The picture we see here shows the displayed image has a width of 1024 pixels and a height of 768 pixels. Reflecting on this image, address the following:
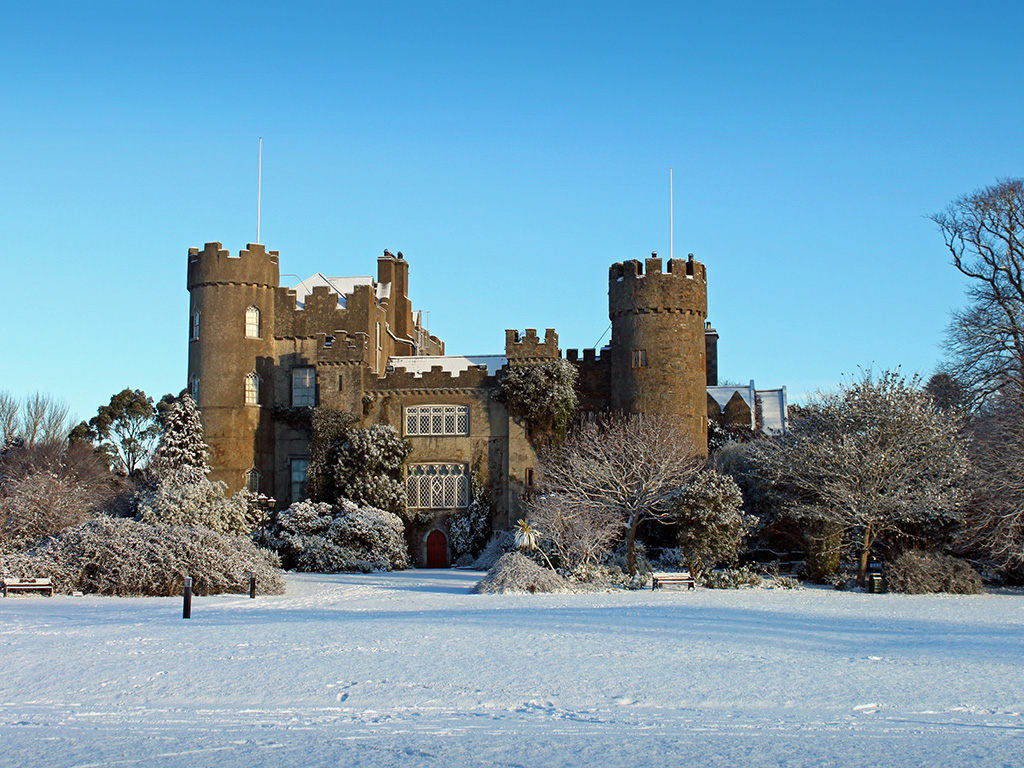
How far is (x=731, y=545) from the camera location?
26.3 meters

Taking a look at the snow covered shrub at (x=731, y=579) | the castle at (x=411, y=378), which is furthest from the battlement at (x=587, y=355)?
the snow covered shrub at (x=731, y=579)

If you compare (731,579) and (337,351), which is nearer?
(731,579)

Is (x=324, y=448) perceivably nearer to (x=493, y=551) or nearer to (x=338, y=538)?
(x=338, y=538)

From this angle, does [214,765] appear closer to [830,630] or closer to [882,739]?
[882,739]

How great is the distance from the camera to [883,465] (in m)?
26.3

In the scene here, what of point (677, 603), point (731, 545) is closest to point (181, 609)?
point (677, 603)

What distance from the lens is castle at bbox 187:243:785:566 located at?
119 feet

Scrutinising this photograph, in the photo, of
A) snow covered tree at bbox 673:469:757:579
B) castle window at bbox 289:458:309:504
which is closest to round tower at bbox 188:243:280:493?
castle window at bbox 289:458:309:504

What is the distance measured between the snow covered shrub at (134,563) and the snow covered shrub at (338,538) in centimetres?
815

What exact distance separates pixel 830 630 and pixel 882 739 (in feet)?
26.0

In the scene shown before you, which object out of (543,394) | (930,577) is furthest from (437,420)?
(930,577)

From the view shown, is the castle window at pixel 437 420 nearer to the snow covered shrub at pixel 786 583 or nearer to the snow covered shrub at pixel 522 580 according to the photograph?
the snow covered shrub at pixel 522 580

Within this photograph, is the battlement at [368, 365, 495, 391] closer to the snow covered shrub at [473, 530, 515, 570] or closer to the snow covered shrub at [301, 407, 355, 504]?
the snow covered shrub at [301, 407, 355, 504]

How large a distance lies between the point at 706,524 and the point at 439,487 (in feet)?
46.4
